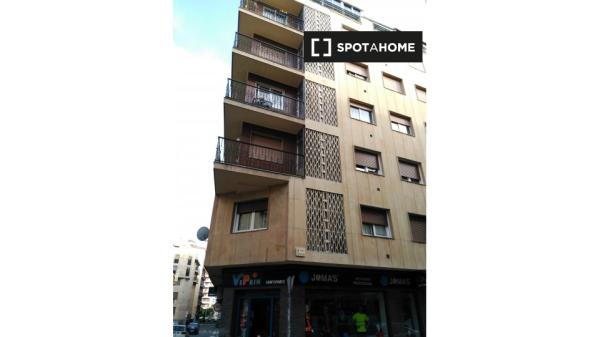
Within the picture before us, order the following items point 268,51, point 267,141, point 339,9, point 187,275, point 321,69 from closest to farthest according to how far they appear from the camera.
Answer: point 267,141 → point 268,51 → point 321,69 → point 339,9 → point 187,275

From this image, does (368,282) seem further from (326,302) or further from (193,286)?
(193,286)

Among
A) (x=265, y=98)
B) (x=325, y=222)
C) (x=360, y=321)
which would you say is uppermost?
(x=265, y=98)

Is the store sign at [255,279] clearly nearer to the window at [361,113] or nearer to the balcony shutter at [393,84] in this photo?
the window at [361,113]

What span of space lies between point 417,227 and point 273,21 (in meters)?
8.29

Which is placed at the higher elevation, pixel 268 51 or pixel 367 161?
pixel 268 51

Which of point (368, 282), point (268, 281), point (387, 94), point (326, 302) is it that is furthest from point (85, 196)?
point (387, 94)

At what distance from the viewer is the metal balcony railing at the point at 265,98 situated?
8.74 meters

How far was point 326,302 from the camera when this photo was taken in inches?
303

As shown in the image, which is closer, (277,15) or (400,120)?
(277,15)

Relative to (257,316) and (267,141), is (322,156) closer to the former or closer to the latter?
(267,141)

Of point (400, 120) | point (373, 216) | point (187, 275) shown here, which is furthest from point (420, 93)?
point (187, 275)

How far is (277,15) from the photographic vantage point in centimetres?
1136

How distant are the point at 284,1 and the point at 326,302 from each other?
34.2 ft

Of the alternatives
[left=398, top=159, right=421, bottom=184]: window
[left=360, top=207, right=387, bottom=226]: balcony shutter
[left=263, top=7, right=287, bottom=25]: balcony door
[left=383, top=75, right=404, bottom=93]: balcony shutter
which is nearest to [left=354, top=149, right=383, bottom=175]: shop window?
[left=398, top=159, right=421, bottom=184]: window
